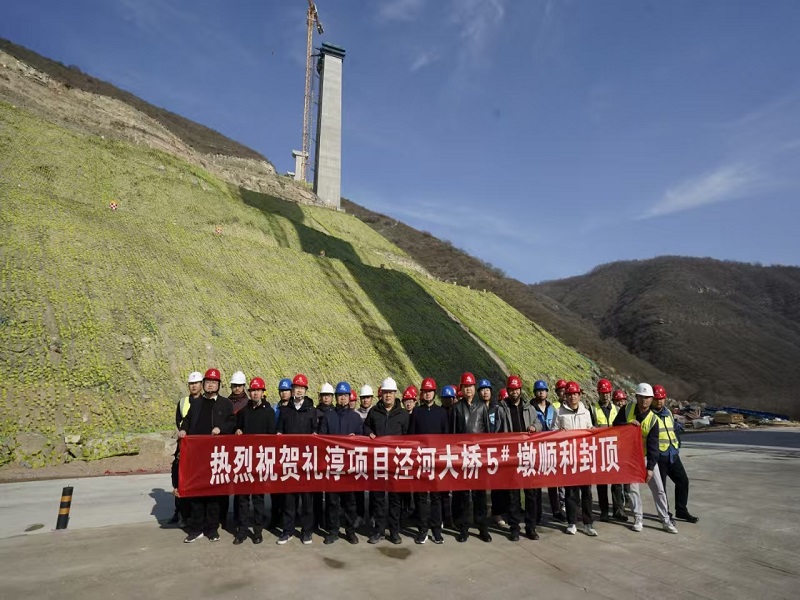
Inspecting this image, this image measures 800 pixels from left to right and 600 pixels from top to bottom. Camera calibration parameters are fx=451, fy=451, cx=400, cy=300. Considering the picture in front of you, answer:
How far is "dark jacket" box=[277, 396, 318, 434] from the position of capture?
265 inches

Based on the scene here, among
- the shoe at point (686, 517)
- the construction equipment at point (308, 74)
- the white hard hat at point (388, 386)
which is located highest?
the construction equipment at point (308, 74)

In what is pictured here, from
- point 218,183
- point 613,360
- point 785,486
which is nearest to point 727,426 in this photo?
point 785,486

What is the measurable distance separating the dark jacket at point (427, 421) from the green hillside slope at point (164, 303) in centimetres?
935

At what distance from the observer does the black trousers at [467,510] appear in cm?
626

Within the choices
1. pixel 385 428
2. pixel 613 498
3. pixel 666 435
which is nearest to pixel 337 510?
pixel 385 428

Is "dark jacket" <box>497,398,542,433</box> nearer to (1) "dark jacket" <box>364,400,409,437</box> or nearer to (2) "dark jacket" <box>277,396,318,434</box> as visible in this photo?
(1) "dark jacket" <box>364,400,409,437</box>

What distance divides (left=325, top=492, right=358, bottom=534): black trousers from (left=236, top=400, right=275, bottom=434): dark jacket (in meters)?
1.31

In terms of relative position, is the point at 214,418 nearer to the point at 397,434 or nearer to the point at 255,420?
the point at 255,420

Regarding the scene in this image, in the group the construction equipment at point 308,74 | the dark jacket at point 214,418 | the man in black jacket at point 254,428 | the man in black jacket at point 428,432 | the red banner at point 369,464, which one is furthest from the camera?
the construction equipment at point 308,74

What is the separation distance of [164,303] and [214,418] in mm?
12549

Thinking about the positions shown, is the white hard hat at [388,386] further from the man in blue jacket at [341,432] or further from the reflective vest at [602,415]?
the reflective vest at [602,415]

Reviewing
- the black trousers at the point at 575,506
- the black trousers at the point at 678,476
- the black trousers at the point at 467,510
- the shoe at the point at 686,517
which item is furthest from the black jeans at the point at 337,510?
the shoe at the point at 686,517

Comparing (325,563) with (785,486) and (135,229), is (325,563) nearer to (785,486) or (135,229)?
(785,486)

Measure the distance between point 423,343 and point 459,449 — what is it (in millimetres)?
18980
